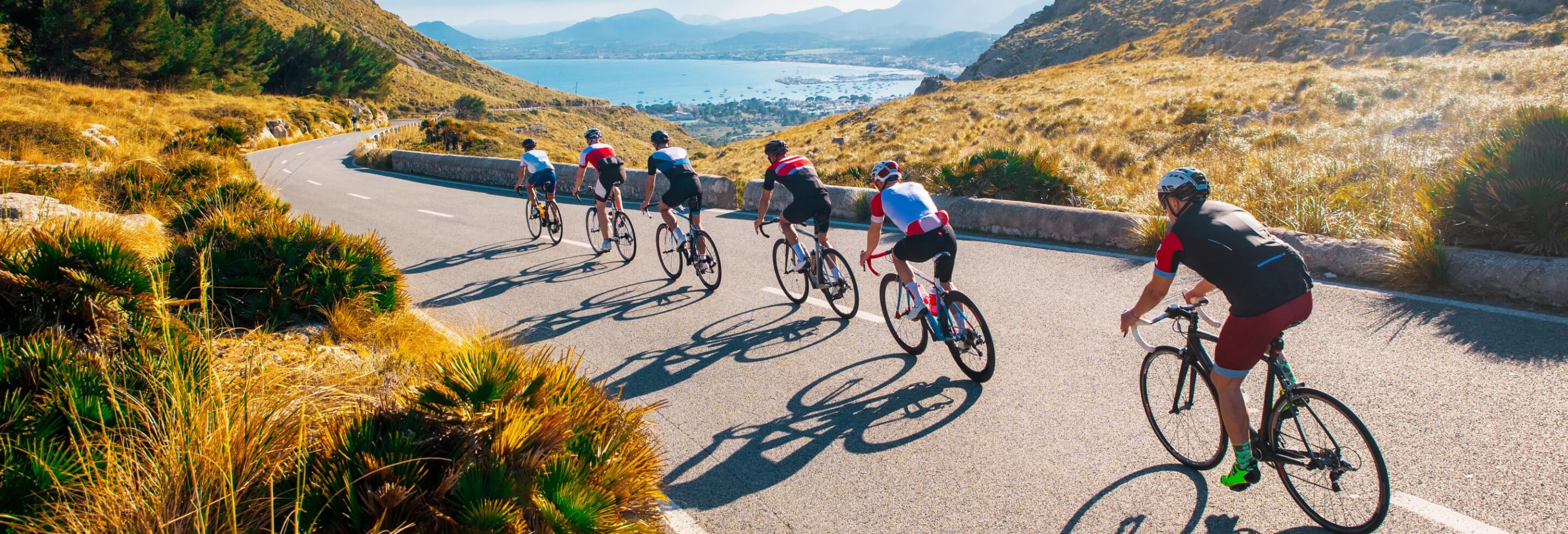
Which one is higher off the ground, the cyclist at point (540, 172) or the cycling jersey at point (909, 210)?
the cycling jersey at point (909, 210)

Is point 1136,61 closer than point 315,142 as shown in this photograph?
No

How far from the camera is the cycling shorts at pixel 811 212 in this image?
749 centimetres

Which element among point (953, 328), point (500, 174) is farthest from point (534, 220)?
point (500, 174)

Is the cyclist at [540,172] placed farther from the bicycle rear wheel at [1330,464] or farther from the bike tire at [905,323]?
the bicycle rear wheel at [1330,464]

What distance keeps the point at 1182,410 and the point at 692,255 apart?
5680 mm

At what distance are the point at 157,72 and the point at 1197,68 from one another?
2341 inches

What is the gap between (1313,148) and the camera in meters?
14.4

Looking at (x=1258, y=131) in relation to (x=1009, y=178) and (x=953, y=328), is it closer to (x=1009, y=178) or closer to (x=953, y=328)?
(x=1009, y=178)

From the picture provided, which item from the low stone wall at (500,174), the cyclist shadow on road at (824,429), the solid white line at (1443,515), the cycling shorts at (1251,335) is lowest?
the low stone wall at (500,174)

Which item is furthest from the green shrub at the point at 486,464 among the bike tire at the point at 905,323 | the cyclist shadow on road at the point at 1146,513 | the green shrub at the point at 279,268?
the green shrub at the point at 279,268

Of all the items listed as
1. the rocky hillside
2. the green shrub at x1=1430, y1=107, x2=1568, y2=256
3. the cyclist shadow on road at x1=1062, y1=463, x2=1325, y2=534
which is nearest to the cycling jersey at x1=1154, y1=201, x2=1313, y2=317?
the cyclist shadow on road at x1=1062, y1=463, x2=1325, y2=534

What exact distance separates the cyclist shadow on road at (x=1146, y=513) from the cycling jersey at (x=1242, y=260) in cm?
100

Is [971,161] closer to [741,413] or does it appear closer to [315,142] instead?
[741,413]

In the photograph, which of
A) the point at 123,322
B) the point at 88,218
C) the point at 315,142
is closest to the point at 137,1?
the point at 315,142
